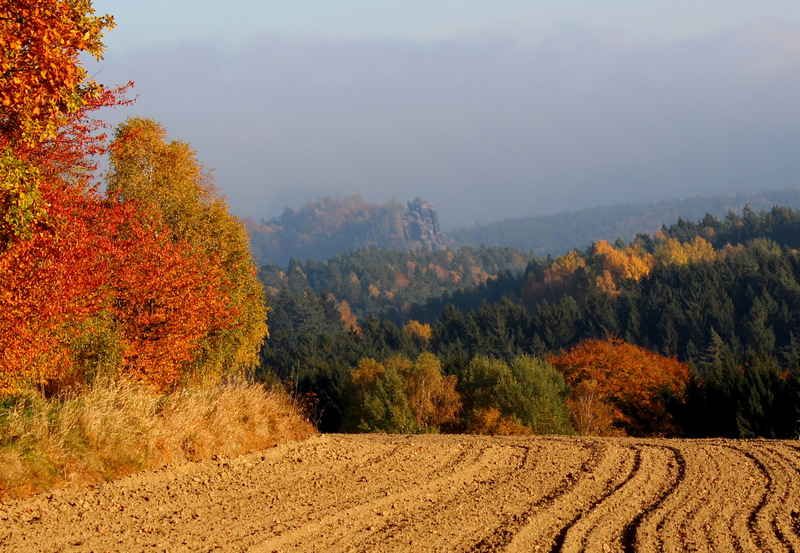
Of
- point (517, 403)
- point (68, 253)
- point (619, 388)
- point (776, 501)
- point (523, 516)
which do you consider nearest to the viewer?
point (523, 516)

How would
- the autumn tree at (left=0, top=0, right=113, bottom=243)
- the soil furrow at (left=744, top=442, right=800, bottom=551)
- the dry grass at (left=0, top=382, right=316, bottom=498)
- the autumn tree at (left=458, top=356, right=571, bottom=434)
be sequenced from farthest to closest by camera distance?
1. the autumn tree at (left=458, top=356, right=571, bottom=434)
2. the dry grass at (left=0, top=382, right=316, bottom=498)
3. the autumn tree at (left=0, top=0, right=113, bottom=243)
4. the soil furrow at (left=744, top=442, right=800, bottom=551)

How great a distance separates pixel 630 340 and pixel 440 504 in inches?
3461

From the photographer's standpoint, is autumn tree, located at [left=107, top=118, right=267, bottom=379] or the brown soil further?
autumn tree, located at [left=107, top=118, right=267, bottom=379]

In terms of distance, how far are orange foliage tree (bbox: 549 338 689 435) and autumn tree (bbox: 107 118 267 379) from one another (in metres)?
28.5

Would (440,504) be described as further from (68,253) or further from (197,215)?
(197,215)

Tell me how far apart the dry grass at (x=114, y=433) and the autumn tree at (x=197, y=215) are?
10.3 metres

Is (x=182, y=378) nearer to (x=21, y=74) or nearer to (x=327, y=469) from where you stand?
(x=327, y=469)

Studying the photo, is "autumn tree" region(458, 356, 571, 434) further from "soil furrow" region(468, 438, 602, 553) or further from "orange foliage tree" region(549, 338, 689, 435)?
"soil furrow" region(468, 438, 602, 553)

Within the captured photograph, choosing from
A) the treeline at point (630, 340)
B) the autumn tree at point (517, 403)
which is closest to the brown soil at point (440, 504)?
the treeline at point (630, 340)

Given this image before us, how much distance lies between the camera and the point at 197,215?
23.2 metres

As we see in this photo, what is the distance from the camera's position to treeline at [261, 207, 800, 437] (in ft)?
125

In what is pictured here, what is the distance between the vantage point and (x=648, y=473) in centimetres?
919

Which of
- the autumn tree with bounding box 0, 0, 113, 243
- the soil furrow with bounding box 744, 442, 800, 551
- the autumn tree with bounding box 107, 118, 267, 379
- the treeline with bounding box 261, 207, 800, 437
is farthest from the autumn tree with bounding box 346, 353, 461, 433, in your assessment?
the autumn tree with bounding box 0, 0, 113, 243

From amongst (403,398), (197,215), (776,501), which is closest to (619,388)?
(403,398)
